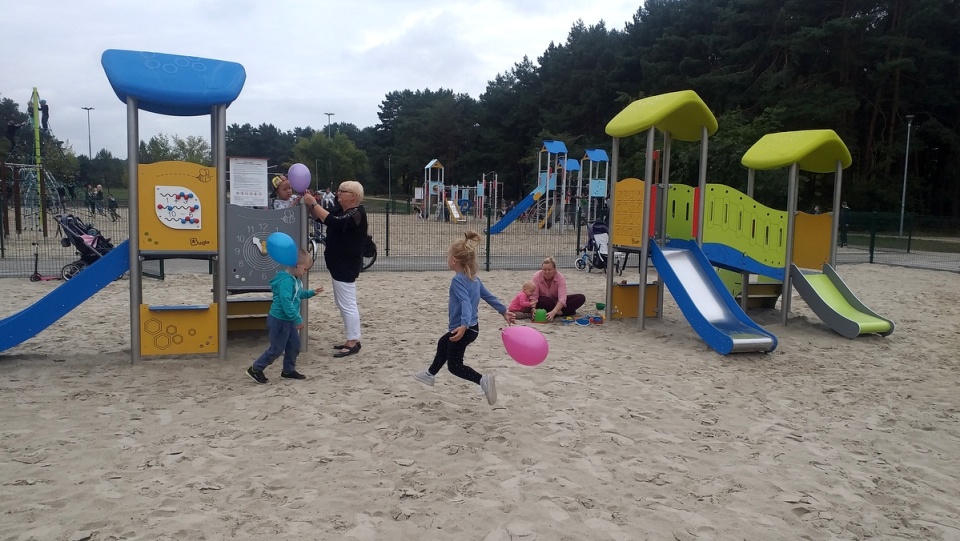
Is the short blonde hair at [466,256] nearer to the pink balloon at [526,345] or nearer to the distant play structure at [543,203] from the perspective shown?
the pink balloon at [526,345]

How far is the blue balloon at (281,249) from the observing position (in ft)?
18.2

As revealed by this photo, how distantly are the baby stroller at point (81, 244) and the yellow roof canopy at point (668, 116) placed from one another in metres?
9.42

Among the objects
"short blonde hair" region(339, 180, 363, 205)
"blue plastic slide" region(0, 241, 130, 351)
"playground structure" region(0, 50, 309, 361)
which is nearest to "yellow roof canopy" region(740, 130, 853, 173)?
"short blonde hair" region(339, 180, 363, 205)

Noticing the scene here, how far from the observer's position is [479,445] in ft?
14.7

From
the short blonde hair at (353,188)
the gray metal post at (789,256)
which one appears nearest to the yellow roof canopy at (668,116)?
the gray metal post at (789,256)


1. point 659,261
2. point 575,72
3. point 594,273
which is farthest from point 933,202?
point 659,261

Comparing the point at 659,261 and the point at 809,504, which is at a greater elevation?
the point at 659,261

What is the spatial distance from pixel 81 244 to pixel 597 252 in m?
10.4

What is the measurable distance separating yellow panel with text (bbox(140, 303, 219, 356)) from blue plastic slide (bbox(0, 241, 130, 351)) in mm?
461

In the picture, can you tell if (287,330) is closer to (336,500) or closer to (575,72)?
(336,500)

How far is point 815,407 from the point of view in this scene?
5664mm

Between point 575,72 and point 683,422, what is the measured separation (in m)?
54.5

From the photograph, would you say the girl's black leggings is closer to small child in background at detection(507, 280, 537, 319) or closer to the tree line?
small child in background at detection(507, 280, 537, 319)

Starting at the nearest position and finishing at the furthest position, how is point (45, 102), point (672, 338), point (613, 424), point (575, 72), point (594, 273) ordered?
1. point (613, 424)
2. point (672, 338)
3. point (594, 273)
4. point (45, 102)
5. point (575, 72)
